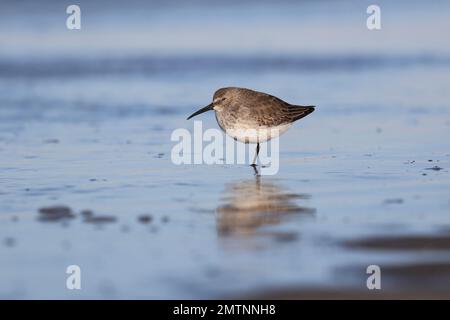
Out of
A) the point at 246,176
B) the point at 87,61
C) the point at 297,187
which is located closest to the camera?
the point at 297,187

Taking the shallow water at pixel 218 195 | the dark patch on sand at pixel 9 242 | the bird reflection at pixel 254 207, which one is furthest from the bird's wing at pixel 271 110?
the dark patch on sand at pixel 9 242

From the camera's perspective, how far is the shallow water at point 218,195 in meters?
5.38

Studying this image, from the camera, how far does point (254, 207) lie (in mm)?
7113

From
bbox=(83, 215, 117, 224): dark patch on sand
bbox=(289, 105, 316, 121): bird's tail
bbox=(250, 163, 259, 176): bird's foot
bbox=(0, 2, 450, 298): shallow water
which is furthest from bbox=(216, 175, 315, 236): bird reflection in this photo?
bbox=(289, 105, 316, 121): bird's tail

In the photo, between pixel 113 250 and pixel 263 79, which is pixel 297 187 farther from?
→ pixel 263 79

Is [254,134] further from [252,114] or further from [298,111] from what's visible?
[298,111]


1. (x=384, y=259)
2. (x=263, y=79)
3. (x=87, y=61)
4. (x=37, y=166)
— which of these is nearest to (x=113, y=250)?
(x=384, y=259)

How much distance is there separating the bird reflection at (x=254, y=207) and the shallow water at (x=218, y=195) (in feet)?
0.06

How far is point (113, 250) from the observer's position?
5.83 meters

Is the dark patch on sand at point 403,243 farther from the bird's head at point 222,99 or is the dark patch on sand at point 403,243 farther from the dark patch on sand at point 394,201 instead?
the bird's head at point 222,99

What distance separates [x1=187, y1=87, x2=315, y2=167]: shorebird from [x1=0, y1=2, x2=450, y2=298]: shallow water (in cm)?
33

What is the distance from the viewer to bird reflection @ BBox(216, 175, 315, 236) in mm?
6473

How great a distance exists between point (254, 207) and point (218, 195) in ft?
1.53
